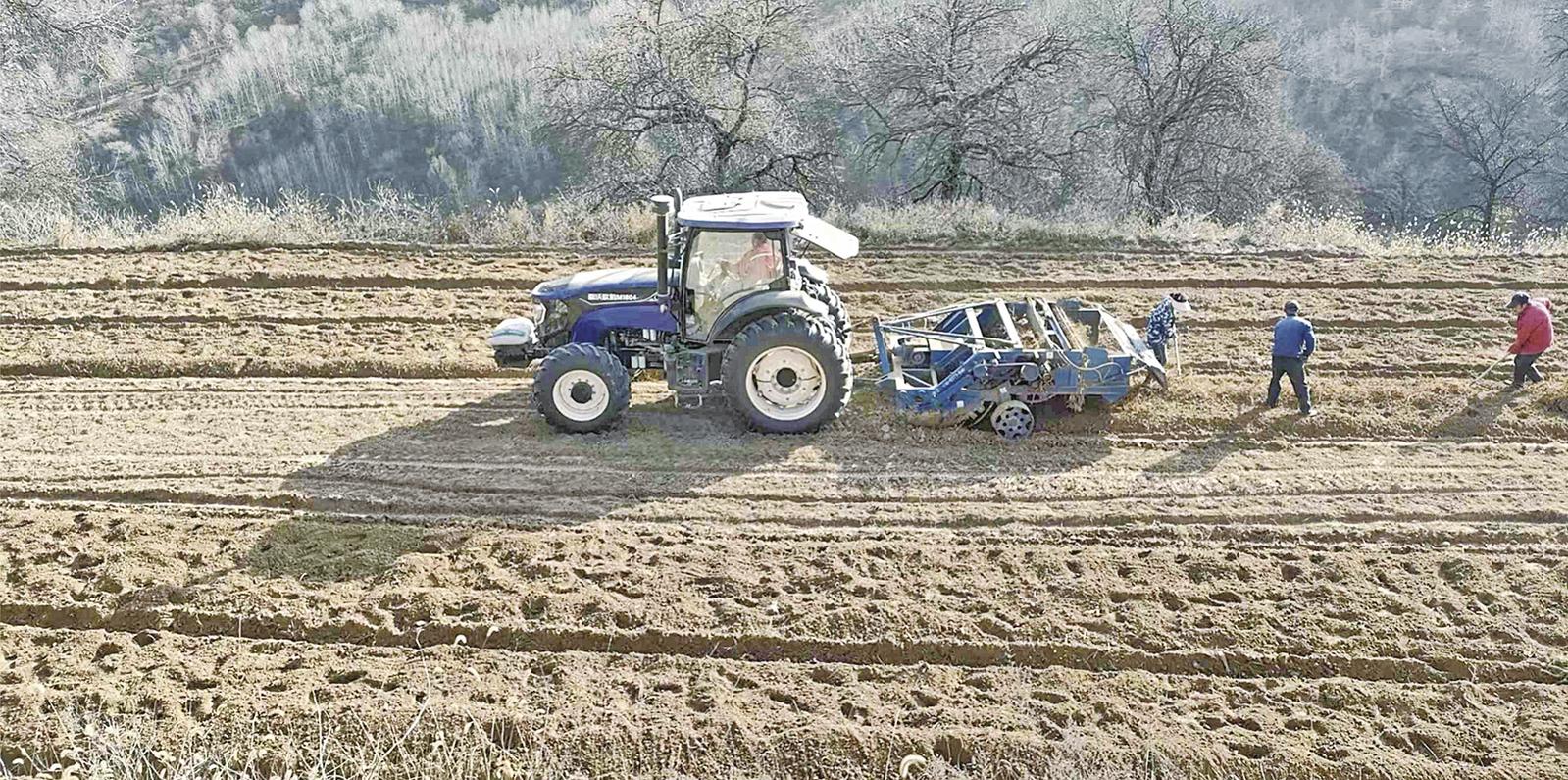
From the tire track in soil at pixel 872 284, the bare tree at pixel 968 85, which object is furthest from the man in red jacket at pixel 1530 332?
the bare tree at pixel 968 85

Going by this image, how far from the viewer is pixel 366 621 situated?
6.02 metres

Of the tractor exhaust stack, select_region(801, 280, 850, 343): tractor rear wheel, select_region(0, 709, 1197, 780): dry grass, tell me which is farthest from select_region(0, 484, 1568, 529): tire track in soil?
select_region(0, 709, 1197, 780): dry grass

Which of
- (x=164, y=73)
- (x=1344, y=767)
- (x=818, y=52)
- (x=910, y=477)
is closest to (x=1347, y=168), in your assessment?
(x=818, y=52)

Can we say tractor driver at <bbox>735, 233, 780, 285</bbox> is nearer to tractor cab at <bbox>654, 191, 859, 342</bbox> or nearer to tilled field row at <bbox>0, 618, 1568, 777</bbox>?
tractor cab at <bbox>654, 191, 859, 342</bbox>

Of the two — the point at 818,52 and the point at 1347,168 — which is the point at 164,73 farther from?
the point at 1347,168

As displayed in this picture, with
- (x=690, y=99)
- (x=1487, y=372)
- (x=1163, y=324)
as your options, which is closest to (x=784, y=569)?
(x=1163, y=324)

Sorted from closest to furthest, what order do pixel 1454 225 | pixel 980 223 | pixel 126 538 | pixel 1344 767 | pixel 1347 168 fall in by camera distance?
pixel 1344 767, pixel 126 538, pixel 980 223, pixel 1454 225, pixel 1347 168

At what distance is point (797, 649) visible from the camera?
5.80 m

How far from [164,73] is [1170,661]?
31387 millimetres

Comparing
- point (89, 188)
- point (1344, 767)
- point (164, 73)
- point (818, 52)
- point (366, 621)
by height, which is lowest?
point (1344, 767)

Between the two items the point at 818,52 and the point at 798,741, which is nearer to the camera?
the point at 798,741

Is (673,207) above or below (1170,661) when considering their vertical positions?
above

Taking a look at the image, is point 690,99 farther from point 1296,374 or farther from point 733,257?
point 1296,374

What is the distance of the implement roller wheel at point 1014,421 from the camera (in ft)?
27.3
